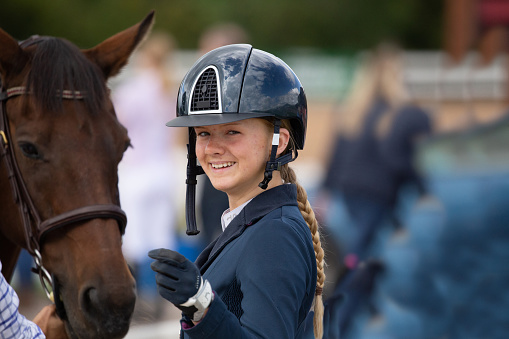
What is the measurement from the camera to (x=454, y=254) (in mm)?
5348

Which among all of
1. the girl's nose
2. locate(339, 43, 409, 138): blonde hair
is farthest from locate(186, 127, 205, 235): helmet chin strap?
locate(339, 43, 409, 138): blonde hair

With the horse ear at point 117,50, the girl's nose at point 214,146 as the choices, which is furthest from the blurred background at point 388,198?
the girl's nose at point 214,146

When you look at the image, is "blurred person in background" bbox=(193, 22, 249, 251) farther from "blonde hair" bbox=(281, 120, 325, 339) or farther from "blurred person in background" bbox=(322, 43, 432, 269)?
"blonde hair" bbox=(281, 120, 325, 339)

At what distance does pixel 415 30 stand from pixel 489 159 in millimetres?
25713

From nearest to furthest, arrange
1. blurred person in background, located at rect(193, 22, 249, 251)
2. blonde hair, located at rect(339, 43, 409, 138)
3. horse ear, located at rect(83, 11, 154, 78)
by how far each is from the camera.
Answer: horse ear, located at rect(83, 11, 154, 78) < blurred person in background, located at rect(193, 22, 249, 251) < blonde hair, located at rect(339, 43, 409, 138)

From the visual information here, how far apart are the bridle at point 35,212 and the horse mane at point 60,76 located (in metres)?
0.04

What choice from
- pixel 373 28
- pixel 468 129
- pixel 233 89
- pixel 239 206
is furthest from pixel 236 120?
pixel 373 28

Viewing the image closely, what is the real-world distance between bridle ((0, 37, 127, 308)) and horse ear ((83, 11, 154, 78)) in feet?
1.12

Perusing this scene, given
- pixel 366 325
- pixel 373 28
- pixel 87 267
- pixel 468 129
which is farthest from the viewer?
pixel 373 28

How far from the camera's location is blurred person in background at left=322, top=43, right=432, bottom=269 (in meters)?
7.10

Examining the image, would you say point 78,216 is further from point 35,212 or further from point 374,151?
point 374,151

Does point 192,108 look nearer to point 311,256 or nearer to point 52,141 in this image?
point 311,256

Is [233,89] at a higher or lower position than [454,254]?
higher

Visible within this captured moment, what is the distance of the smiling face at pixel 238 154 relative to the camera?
7.73 ft
